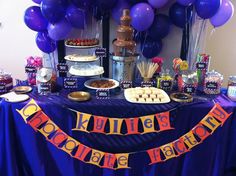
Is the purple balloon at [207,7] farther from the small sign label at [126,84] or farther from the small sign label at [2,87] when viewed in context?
the small sign label at [2,87]

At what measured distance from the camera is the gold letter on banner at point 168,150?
1.37m

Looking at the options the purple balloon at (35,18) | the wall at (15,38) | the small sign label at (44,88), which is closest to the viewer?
the small sign label at (44,88)

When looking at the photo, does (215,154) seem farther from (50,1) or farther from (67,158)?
(50,1)

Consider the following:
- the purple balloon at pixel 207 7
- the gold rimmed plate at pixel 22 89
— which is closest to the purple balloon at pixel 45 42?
the gold rimmed plate at pixel 22 89

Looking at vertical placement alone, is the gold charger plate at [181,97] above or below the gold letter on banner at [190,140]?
above

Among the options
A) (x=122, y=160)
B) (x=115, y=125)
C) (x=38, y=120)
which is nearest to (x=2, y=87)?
(x=38, y=120)

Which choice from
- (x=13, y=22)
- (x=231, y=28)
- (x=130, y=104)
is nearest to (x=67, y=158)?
(x=130, y=104)

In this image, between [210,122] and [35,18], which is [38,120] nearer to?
[35,18]

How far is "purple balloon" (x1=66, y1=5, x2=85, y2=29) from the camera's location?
1.46 m

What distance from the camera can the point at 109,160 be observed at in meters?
1.38

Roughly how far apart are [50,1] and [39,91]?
1.68 feet

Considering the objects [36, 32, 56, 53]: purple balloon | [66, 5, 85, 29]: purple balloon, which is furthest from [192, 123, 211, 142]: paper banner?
[36, 32, 56, 53]: purple balloon

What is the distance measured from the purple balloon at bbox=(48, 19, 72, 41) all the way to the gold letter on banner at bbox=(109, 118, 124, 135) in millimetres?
629

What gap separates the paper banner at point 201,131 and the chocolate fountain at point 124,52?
0.49 metres
